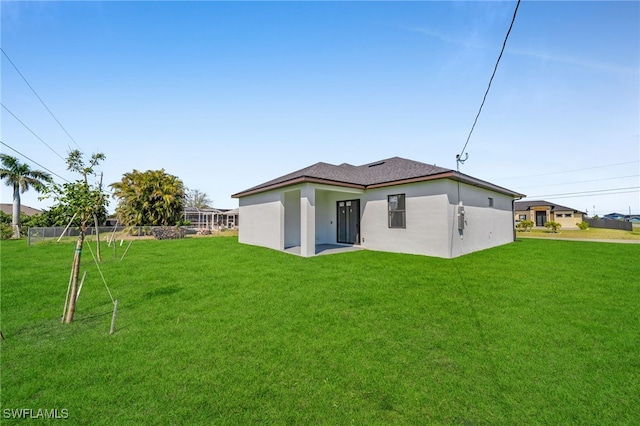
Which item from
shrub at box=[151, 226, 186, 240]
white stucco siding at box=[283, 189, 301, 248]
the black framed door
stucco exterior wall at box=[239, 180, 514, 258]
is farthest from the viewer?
shrub at box=[151, 226, 186, 240]

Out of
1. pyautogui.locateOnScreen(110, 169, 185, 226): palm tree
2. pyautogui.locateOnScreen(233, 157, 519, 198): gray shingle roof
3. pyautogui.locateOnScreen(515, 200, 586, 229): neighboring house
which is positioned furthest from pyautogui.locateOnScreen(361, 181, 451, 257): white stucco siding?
pyautogui.locateOnScreen(515, 200, 586, 229): neighboring house

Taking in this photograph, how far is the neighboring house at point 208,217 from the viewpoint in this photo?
33969 mm

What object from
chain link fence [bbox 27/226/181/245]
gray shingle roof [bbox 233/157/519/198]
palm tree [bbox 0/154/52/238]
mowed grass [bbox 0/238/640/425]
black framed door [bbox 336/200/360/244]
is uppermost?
palm tree [bbox 0/154/52/238]

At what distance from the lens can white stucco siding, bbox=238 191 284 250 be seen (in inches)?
459

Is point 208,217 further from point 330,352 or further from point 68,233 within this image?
point 330,352

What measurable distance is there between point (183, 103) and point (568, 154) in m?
20.6

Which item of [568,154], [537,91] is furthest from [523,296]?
[568,154]

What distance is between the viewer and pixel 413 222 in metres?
10.2

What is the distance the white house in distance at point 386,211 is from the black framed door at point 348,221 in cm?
5

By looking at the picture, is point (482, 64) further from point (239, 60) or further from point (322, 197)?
point (322, 197)

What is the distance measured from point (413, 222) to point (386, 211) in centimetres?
132

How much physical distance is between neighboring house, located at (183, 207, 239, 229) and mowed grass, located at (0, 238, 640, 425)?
28740 mm

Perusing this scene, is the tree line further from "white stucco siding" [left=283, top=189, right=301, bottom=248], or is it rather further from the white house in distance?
"white stucco siding" [left=283, top=189, right=301, bottom=248]

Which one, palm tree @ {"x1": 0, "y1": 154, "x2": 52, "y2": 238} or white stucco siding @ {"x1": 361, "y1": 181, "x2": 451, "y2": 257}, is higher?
palm tree @ {"x1": 0, "y1": 154, "x2": 52, "y2": 238}
